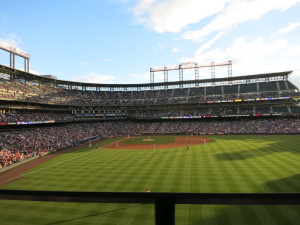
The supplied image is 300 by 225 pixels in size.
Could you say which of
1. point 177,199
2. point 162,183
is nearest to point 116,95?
point 162,183

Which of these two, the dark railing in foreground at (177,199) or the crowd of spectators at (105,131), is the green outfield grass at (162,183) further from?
the dark railing in foreground at (177,199)

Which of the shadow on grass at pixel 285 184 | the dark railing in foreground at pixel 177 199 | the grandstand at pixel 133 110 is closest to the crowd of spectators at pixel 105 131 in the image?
the grandstand at pixel 133 110

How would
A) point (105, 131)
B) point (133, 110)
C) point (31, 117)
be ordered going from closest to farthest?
point (31, 117)
point (105, 131)
point (133, 110)

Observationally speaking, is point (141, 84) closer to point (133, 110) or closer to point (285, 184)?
point (133, 110)

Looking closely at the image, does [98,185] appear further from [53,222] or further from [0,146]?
[0,146]

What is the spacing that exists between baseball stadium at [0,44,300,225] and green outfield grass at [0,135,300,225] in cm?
13

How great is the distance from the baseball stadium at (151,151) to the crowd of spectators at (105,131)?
0.32 meters

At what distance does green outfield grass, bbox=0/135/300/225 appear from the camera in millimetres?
13742

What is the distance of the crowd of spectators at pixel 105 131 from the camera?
38.8 meters

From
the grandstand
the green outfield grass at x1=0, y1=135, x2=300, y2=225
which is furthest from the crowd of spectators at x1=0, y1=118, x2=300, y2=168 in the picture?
the green outfield grass at x1=0, y1=135, x2=300, y2=225

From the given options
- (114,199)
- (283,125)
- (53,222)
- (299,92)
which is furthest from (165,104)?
(114,199)

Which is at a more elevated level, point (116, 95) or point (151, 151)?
point (116, 95)

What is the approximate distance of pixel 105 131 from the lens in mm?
72375

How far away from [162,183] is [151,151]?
1975 cm
